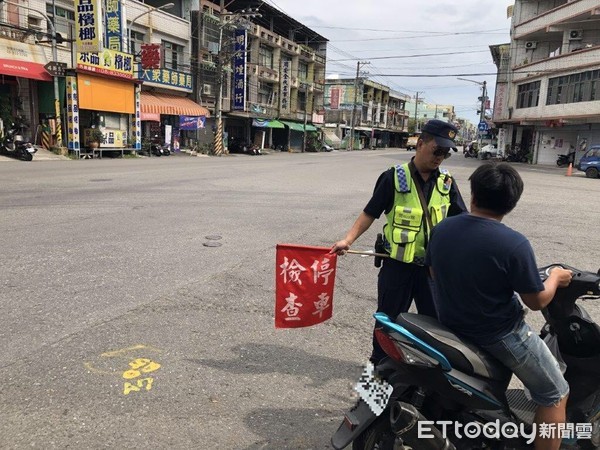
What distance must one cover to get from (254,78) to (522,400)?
150ft

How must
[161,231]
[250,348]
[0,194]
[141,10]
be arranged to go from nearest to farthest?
[250,348]
[161,231]
[0,194]
[141,10]

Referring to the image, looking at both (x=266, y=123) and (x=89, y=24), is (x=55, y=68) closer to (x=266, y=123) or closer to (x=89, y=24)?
(x=89, y=24)

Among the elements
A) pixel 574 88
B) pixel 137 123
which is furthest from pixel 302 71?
pixel 137 123

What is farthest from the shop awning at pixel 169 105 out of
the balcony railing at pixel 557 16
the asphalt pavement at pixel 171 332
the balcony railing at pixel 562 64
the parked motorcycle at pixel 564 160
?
the balcony railing at pixel 557 16

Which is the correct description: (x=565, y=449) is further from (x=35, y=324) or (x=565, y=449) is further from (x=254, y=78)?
(x=254, y=78)

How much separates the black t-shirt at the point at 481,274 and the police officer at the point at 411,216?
2.27 ft

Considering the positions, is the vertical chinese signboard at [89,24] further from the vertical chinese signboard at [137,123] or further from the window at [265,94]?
the window at [265,94]

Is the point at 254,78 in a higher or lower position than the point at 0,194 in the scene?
higher

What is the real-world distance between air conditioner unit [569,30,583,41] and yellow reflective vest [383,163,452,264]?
4166cm

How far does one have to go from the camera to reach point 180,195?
12.0 meters

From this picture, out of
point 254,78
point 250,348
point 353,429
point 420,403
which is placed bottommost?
point 250,348

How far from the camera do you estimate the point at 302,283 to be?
3.23 metres

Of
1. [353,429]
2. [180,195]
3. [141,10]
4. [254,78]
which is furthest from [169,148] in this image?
[353,429]

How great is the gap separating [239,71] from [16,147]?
21530 mm
